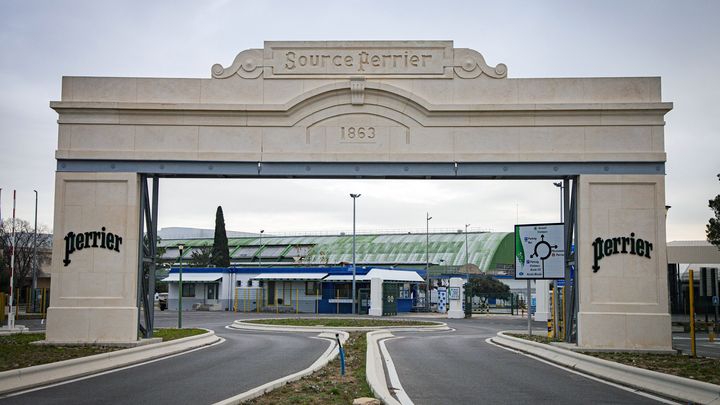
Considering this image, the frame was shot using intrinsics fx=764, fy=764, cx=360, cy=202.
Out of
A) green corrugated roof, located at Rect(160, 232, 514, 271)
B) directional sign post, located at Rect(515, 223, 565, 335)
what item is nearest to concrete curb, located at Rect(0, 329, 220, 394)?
directional sign post, located at Rect(515, 223, 565, 335)

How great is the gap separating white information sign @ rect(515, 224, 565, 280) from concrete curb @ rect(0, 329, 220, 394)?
12257 mm

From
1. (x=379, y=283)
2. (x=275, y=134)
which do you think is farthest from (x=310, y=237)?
(x=275, y=134)

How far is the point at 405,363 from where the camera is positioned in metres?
18.2

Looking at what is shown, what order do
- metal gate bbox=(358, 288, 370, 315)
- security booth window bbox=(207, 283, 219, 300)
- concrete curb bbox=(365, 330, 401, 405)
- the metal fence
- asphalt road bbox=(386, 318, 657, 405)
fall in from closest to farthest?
concrete curb bbox=(365, 330, 401, 405)
asphalt road bbox=(386, 318, 657, 405)
metal gate bbox=(358, 288, 370, 315)
security booth window bbox=(207, 283, 219, 300)
the metal fence

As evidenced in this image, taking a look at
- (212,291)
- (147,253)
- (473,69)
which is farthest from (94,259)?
(212,291)

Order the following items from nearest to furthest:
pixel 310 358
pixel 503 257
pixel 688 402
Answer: pixel 688 402 → pixel 310 358 → pixel 503 257

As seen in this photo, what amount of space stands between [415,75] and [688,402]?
40.8ft

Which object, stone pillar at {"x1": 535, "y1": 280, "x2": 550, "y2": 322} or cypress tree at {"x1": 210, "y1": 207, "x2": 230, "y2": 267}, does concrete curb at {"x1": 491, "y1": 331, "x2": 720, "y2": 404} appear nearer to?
stone pillar at {"x1": 535, "y1": 280, "x2": 550, "y2": 322}

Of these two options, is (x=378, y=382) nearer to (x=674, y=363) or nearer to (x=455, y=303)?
(x=674, y=363)

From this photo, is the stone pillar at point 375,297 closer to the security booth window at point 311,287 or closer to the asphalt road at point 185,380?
the security booth window at point 311,287

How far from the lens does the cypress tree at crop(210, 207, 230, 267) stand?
81938mm

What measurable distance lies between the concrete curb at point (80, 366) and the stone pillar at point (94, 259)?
127cm

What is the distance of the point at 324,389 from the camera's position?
12.8 meters

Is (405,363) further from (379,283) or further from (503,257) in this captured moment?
(503,257)
